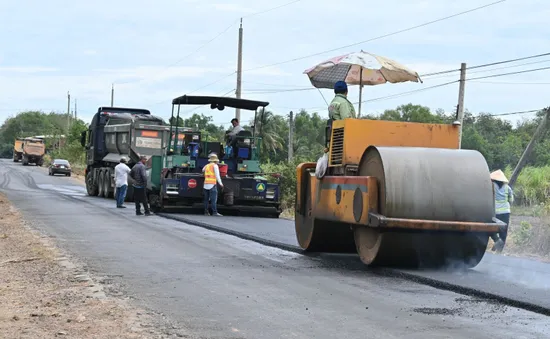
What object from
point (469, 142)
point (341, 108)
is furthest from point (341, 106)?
point (469, 142)

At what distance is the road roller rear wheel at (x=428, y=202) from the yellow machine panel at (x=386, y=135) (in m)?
0.62

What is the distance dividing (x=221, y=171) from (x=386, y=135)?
11416 mm

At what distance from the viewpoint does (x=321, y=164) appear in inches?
439

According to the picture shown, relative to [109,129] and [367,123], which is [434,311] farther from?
[109,129]

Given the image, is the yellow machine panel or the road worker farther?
the road worker

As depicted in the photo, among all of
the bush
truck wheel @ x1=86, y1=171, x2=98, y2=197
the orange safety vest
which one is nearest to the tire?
truck wheel @ x1=86, y1=171, x2=98, y2=197

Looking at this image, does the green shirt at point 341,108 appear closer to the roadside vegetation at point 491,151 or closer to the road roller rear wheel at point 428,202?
the road roller rear wheel at point 428,202

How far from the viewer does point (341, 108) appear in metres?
11.0

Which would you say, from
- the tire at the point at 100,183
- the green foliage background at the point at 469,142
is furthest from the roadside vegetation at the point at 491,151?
the tire at the point at 100,183

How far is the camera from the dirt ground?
621 cm

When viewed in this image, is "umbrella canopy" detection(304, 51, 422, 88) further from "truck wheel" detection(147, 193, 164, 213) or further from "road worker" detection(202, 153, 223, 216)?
"truck wheel" detection(147, 193, 164, 213)

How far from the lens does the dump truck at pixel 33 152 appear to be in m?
83.9

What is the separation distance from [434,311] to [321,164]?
13.9ft

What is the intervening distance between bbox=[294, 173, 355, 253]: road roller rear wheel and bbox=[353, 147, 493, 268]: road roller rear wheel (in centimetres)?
165
